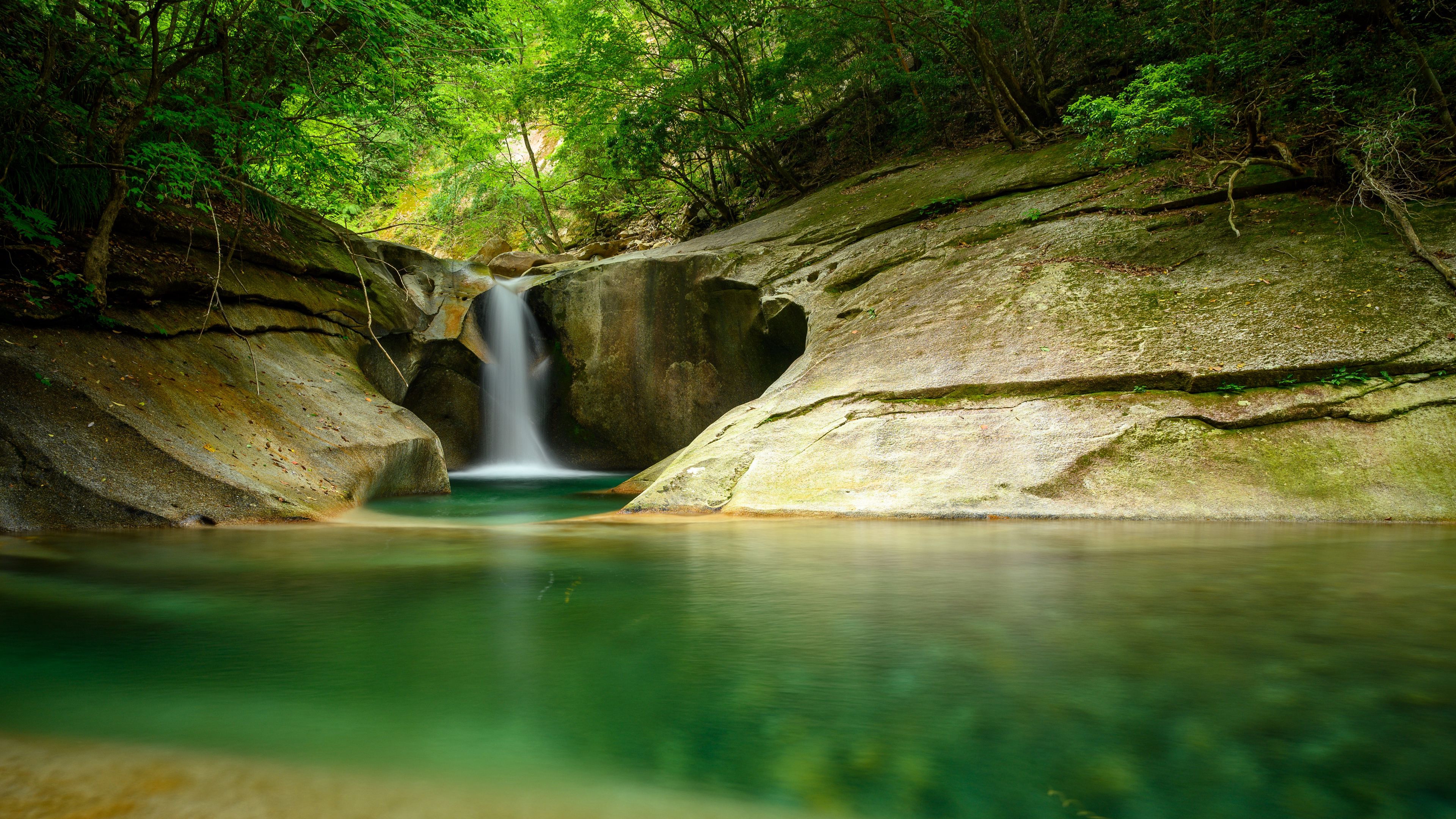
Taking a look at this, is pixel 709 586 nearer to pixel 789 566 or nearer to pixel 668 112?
pixel 789 566

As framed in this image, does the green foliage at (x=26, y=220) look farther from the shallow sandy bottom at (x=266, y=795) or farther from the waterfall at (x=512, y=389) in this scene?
the waterfall at (x=512, y=389)

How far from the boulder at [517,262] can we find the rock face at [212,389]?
13.2ft

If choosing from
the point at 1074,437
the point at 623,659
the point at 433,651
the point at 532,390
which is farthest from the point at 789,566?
the point at 532,390

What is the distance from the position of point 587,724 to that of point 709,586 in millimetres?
2050

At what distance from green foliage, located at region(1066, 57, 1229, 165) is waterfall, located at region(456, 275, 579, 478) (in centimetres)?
1121

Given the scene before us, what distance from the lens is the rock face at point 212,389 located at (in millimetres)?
6367

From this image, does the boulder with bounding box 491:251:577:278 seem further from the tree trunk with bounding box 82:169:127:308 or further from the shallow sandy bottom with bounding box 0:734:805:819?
the shallow sandy bottom with bounding box 0:734:805:819

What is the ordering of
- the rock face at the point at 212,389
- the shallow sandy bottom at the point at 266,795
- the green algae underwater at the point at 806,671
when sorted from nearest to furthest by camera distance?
the shallow sandy bottom at the point at 266,795, the green algae underwater at the point at 806,671, the rock face at the point at 212,389

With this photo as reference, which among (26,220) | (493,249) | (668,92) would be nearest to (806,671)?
(26,220)

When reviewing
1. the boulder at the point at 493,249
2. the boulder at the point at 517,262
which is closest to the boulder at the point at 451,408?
the boulder at the point at 517,262

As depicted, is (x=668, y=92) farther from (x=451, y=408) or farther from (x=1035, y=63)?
(x=451, y=408)

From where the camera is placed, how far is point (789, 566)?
16.3ft

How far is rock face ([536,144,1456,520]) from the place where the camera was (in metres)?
6.26

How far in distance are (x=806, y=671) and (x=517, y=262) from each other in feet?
55.2
